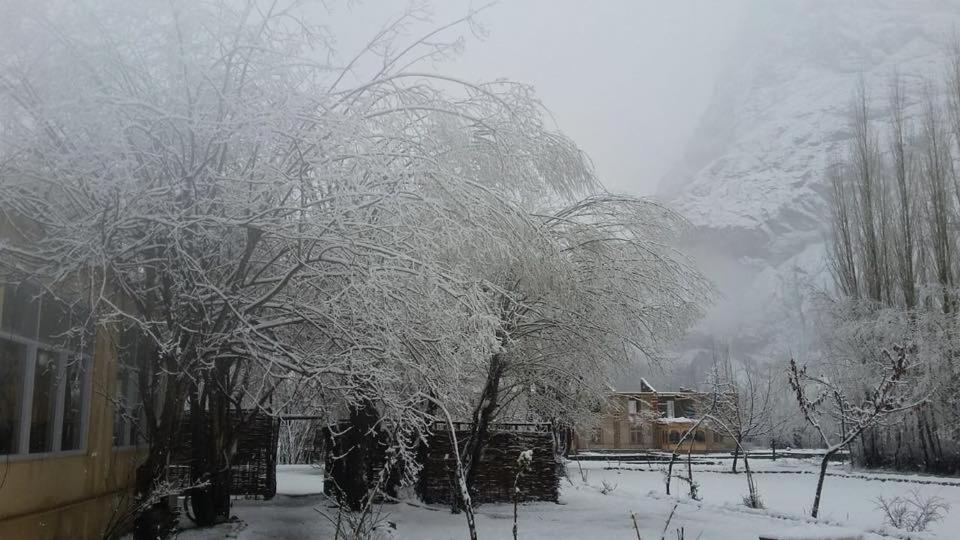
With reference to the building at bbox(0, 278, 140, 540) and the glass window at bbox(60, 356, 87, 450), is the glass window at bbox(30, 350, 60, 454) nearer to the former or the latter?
the building at bbox(0, 278, 140, 540)

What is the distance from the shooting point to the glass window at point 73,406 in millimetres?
9383

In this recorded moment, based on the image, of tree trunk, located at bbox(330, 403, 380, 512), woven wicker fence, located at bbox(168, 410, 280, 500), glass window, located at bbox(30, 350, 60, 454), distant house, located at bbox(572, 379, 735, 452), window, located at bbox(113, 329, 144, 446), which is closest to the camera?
glass window, located at bbox(30, 350, 60, 454)

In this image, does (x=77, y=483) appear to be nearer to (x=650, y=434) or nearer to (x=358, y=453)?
(x=358, y=453)

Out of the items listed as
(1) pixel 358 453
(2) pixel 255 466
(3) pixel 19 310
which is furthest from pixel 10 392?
(2) pixel 255 466

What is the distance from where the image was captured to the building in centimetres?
762

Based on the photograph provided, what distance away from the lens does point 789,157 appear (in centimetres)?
17962

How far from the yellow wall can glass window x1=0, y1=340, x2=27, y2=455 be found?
0.18 m

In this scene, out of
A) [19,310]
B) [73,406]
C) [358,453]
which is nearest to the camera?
[19,310]

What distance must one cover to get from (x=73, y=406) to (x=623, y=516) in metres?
8.75

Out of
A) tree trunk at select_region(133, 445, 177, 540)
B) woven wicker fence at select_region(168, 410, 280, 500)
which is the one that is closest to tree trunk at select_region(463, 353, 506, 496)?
woven wicker fence at select_region(168, 410, 280, 500)

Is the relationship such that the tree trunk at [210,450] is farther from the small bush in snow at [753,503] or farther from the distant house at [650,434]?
the distant house at [650,434]

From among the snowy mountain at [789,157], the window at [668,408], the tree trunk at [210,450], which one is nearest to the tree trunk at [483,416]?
the tree trunk at [210,450]

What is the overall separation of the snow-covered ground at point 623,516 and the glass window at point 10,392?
3153 millimetres

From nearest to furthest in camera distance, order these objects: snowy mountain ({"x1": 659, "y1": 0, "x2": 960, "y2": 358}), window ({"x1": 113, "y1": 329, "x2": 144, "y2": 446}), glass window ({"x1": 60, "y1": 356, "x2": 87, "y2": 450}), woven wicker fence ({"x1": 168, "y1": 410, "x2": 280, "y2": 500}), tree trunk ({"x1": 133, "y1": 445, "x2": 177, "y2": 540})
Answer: tree trunk ({"x1": 133, "y1": 445, "x2": 177, "y2": 540})
glass window ({"x1": 60, "y1": 356, "x2": 87, "y2": 450})
window ({"x1": 113, "y1": 329, "x2": 144, "y2": 446})
woven wicker fence ({"x1": 168, "y1": 410, "x2": 280, "y2": 500})
snowy mountain ({"x1": 659, "y1": 0, "x2": 960, "y2": 358})
